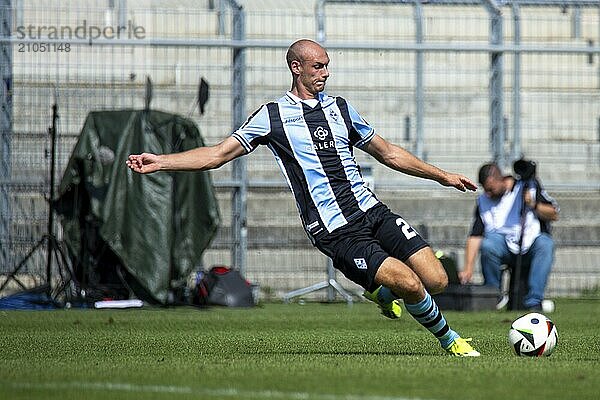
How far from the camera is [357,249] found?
329 inches

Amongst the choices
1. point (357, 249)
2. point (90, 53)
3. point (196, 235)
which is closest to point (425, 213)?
point (196, 235)

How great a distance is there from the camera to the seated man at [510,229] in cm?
1571

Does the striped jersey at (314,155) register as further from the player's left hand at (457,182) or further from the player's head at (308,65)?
the player's left hand at (457,182)

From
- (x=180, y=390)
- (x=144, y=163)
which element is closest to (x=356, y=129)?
(x=144, y=163)

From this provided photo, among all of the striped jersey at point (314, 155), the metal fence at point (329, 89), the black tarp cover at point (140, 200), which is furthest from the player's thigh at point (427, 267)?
the metal fence at point (329, 89)

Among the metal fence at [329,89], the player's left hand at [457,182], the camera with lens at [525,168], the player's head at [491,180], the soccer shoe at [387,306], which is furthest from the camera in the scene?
the metal fence at [329,89]

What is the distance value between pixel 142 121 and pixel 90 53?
79.2 inches

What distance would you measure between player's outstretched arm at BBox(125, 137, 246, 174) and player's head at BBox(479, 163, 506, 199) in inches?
303

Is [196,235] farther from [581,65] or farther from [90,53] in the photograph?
[581,65]

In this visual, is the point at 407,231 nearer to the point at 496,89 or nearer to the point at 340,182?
the point at 340,182

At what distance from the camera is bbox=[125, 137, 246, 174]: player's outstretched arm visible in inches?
317

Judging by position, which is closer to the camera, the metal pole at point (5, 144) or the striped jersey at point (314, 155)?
the striped jersey at point (314, 155)

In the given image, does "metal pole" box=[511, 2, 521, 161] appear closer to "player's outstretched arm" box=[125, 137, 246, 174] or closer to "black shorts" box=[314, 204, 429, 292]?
"black shorts" box=[314, 204, 429, 292]

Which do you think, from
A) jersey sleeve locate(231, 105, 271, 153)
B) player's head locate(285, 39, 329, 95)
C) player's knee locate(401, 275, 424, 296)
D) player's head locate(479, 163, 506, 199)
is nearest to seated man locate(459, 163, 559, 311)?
player's head locate(479, 163, 506, 199)
